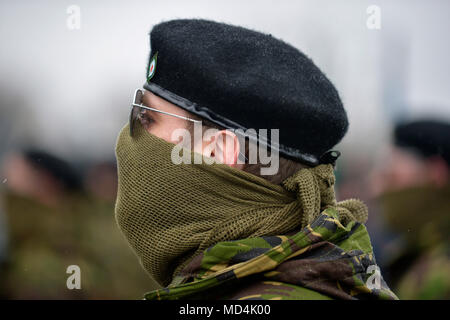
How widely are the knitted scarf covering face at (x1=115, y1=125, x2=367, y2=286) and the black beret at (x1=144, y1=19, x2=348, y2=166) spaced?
0.46ft

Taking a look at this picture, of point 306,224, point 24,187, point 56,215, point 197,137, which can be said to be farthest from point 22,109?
point 306,224

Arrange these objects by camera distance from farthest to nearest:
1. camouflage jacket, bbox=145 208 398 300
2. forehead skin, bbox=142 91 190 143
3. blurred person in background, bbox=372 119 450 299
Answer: blurred person in background, bbox=372 119 450 299
forehead skin, bbox=142 91 190 143
camouflage jacket, bbox=145 208 398 300

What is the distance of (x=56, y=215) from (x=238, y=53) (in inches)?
139

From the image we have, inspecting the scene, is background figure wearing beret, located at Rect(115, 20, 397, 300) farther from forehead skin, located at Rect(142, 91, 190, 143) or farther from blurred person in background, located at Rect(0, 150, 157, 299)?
blurred person in background, located at Rect(0, 150, 157, 299)

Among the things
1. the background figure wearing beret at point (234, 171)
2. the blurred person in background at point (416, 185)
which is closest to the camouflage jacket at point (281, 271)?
the background figure wearing beret at point (234, 171)

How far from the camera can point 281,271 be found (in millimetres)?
1345

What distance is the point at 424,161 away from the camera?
4.30 meters

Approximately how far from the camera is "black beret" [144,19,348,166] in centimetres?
147

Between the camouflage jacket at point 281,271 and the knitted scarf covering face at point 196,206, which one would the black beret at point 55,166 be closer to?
the knitted scarf covering face at point 196,206

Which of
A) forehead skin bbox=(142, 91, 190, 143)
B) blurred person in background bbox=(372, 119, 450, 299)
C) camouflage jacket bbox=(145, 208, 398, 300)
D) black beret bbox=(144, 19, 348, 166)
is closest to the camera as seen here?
camouflage jacket bbox=(145, 208, 398, 300)

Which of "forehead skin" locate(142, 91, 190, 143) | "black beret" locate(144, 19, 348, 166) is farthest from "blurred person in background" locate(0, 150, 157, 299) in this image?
"black beret" locate(144, 19, 348, 166)

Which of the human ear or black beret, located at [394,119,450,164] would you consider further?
Answer: black beret, located at [394,119,450,164]

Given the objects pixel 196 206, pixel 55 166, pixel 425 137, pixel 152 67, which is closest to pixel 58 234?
pixel 55 166

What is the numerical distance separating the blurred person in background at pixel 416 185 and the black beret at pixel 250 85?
292 centimetres
